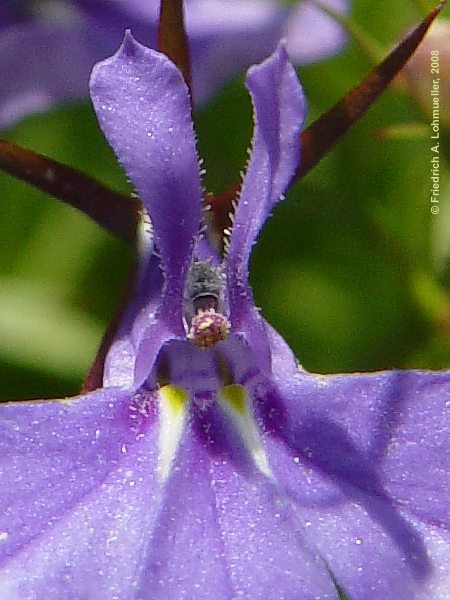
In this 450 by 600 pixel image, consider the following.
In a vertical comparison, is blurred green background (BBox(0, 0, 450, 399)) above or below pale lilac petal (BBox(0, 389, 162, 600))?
above

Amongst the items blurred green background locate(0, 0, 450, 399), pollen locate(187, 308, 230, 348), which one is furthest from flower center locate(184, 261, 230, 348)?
blurred green background locate(0, 0, 450, 399)

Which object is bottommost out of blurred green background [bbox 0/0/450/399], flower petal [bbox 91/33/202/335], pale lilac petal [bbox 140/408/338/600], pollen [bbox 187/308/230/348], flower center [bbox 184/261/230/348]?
pale lilac petal [bbox 140/408/338/600]

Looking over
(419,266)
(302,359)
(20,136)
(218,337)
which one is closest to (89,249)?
(20,136)

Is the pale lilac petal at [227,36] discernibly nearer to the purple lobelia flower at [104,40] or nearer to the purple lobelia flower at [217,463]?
the purple lobelia flower at [104,40]

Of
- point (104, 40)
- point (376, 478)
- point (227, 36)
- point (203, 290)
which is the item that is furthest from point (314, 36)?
point (376, 478)

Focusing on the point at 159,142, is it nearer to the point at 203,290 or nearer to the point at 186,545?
the point at 203,290

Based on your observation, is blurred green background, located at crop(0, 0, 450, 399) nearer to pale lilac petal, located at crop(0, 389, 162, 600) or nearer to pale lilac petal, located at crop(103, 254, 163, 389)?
pale lilac petal, located at crop(103, 254, 163, 389)
